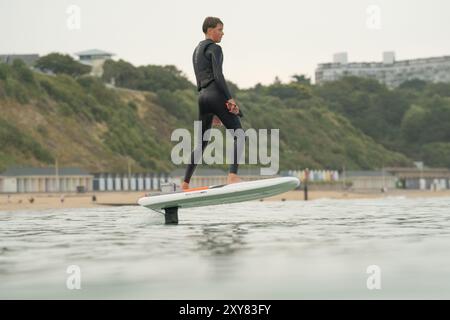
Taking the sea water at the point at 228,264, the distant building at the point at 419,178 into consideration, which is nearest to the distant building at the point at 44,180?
the distant building at the point at 419,178

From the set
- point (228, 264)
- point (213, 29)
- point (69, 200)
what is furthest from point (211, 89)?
point (69, 200)

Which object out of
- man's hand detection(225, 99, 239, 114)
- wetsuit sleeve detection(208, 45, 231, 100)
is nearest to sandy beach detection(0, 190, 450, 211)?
wetsuit sleeve detection(208, 45, 231, 100)

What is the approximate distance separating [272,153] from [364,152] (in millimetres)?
32004

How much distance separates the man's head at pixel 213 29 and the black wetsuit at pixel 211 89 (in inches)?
3.9

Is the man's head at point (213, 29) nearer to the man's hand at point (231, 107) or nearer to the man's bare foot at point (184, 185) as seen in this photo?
the man's hand at point (231, 107)

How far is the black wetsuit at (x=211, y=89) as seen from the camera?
16.5 meters

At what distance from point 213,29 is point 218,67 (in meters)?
0.80

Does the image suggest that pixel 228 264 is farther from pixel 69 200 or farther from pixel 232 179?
pixel 69 200

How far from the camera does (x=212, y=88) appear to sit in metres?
16.7

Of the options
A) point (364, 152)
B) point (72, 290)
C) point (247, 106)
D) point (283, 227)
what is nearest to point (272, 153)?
point (247, 106)

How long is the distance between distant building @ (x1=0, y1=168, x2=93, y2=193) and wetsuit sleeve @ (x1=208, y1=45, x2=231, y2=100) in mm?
74266

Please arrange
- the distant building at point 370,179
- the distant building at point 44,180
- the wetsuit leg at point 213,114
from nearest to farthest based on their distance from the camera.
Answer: the wetsuit leg at point 213,114, the distant building at point 44,180, the distant building at point 370,179

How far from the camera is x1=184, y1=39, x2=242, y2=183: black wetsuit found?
1645cm
